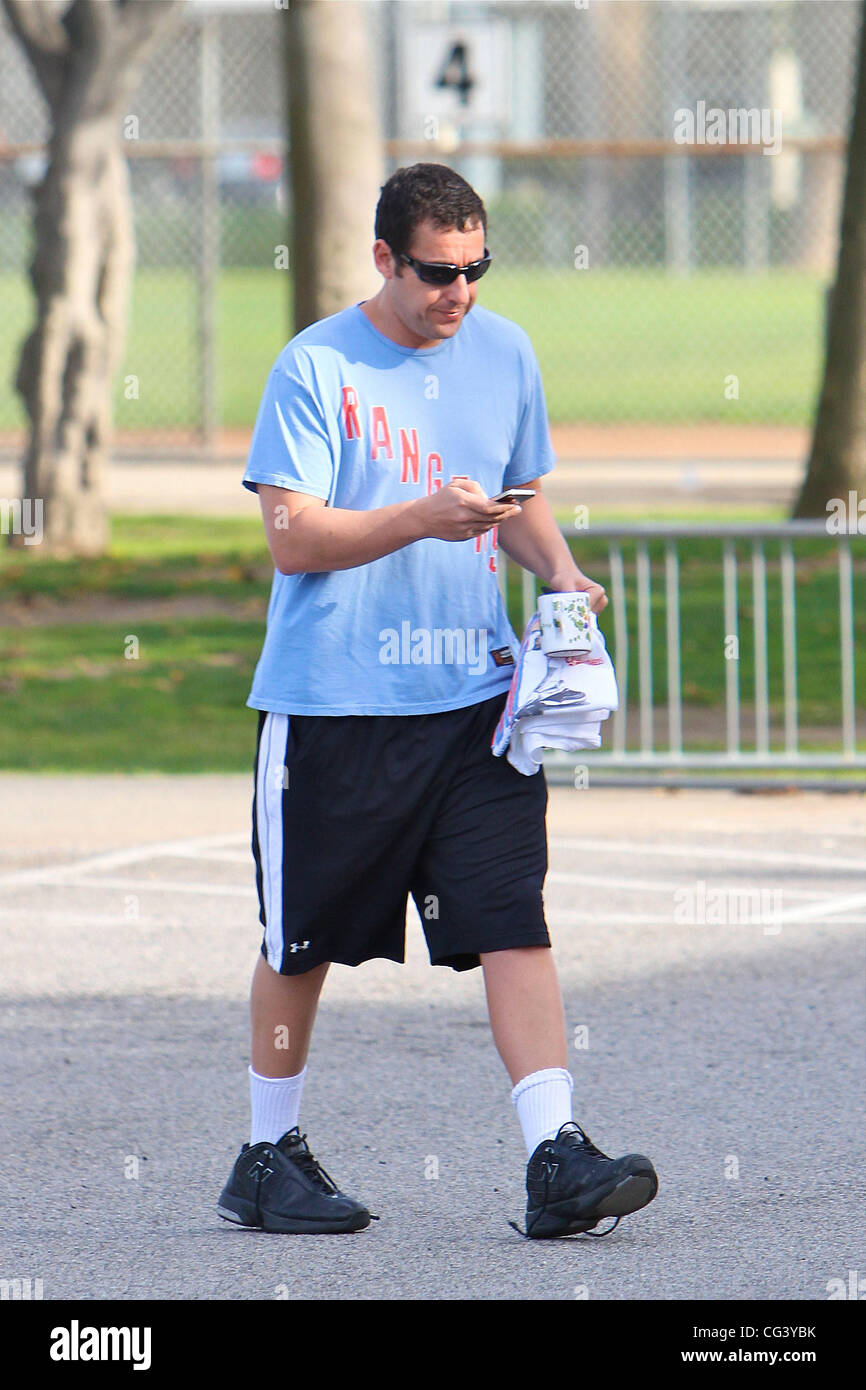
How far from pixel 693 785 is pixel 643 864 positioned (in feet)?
4.75

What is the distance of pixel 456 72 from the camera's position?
14609 mm

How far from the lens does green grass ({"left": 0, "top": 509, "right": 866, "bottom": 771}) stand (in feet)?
34.6

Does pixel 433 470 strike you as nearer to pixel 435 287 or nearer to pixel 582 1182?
pixel 435 287

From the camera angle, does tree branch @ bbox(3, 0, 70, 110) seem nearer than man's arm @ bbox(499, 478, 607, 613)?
No

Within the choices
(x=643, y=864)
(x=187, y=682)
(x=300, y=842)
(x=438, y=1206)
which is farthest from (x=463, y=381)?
(x=187, y=682)

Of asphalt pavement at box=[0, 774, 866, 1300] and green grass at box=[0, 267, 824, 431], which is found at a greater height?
green grass at box=[0, 267, 824, 431]

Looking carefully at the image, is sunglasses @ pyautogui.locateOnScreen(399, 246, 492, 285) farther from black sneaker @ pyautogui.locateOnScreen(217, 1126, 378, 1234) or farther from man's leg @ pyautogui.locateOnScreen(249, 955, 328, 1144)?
black sneaker @ pyautogui.locateOnScreen(217, 1126, 378, 1234)

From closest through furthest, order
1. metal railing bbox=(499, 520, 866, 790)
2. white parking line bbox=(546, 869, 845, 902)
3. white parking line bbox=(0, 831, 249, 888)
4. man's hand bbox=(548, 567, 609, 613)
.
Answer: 1. man's hand bbox=(548, 567, 609, 613)
2. white parking line bbox=(546, 869, 845, 902)
3. white parking line bbox=(0, 831, 249, 888)
4. metal railing bbox=(499, 520, 866, 790)

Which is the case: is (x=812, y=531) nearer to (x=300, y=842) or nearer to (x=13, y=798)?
(x=13, y=798)

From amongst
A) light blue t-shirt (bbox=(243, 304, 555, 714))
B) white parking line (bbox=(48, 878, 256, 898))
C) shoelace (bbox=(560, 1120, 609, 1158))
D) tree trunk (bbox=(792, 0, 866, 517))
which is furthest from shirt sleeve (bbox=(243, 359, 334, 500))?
tree trunk (bbox=(792, 0, 866, 517))

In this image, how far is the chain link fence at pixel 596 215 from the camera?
28.3m

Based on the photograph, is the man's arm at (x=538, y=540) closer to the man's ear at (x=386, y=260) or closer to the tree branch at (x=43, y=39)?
the man's ear at (x=386, y=260)

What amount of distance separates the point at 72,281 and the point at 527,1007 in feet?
36.0

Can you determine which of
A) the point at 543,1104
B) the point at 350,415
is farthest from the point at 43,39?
the point at 543,1104
